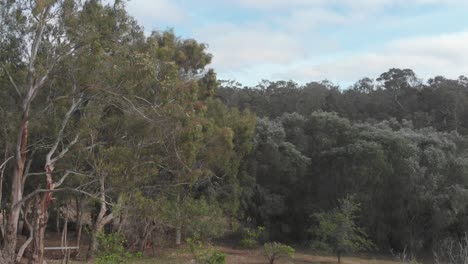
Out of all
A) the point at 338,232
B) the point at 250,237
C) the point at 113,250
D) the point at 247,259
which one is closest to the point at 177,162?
the point at 247,259

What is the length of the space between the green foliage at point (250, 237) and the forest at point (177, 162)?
0.11 meters

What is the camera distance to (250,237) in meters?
26.3

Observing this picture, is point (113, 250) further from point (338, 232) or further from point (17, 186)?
point (338, 232)

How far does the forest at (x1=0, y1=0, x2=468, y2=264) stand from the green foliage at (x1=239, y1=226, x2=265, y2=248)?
109 mm

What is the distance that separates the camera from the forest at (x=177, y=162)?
14617 mm

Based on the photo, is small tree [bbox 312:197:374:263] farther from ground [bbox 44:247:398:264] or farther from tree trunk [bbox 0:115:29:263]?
tree trunk [bbox 0:115:29:263]

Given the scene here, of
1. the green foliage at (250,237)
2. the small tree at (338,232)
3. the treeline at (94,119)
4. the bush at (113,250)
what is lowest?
the green foliage at (250,237)

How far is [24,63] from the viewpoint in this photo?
15430 millimetres

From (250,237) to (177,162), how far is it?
8030 millimetres

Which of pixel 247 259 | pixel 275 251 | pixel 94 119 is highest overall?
pixel 94 119

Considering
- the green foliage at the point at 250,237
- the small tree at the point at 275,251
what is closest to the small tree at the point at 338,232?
the small tree at the point at 275,251

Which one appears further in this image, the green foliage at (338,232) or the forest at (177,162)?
the green foliage at (338,232)

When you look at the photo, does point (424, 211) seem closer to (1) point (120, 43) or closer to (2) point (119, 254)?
(1) point (120, 43)

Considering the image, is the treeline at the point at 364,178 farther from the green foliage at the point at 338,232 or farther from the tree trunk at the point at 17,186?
the tree trunk at the point at 17,186
